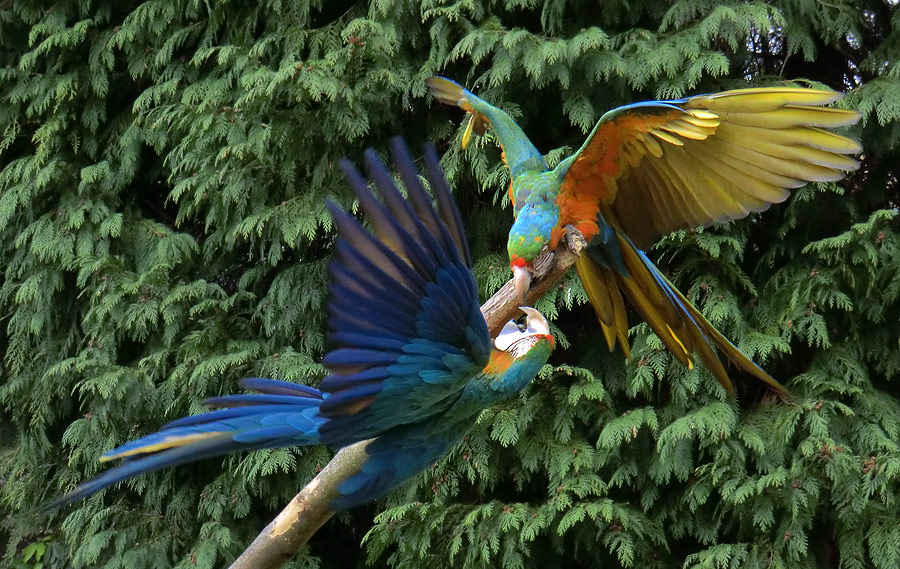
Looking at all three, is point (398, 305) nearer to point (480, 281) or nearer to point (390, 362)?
point (390, 362)

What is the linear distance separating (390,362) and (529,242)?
729 mm

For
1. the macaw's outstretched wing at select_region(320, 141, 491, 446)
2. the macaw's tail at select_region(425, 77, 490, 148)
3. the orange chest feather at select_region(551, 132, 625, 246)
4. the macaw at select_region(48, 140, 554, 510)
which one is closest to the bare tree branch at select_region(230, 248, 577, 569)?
the macaw at select_region(48, 140, 554, 510)

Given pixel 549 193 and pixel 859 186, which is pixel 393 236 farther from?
pixel 859 186

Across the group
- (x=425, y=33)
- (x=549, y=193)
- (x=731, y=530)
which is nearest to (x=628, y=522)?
(x=731, y=530)

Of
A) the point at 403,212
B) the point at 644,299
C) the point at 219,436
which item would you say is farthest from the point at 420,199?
the point at 644,299

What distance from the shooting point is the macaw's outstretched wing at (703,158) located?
1.73 metres

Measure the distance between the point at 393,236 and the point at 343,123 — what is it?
6.30 feet

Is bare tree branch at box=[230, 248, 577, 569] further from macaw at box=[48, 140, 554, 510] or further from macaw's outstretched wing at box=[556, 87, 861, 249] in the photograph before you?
macaw's outstretched wing at box=[556, 87, 861, 249]

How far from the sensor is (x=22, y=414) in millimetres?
3758

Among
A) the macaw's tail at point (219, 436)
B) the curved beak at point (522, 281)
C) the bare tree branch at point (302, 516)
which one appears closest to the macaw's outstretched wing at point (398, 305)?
the macaw's tail at point (219, 436)

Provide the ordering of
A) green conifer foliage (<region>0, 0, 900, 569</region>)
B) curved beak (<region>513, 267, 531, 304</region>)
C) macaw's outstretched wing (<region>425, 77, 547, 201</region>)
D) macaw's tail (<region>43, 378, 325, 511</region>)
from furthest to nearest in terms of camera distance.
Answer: green conifer foliage (<region>0, 0, 900, 569</region>) < macaw's outstretched wing (<region>425, 77, 547, 201</region>) < curved beak (<region>513, 267, 531, 304</region>) < macaw's tail (<region>43, 378, 325, 511</region>)

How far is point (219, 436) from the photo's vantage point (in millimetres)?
1520

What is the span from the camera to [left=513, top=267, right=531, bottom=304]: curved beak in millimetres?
1981

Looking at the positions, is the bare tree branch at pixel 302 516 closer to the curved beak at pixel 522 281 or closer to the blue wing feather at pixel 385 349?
the blue wing feather at pixel 385 349
